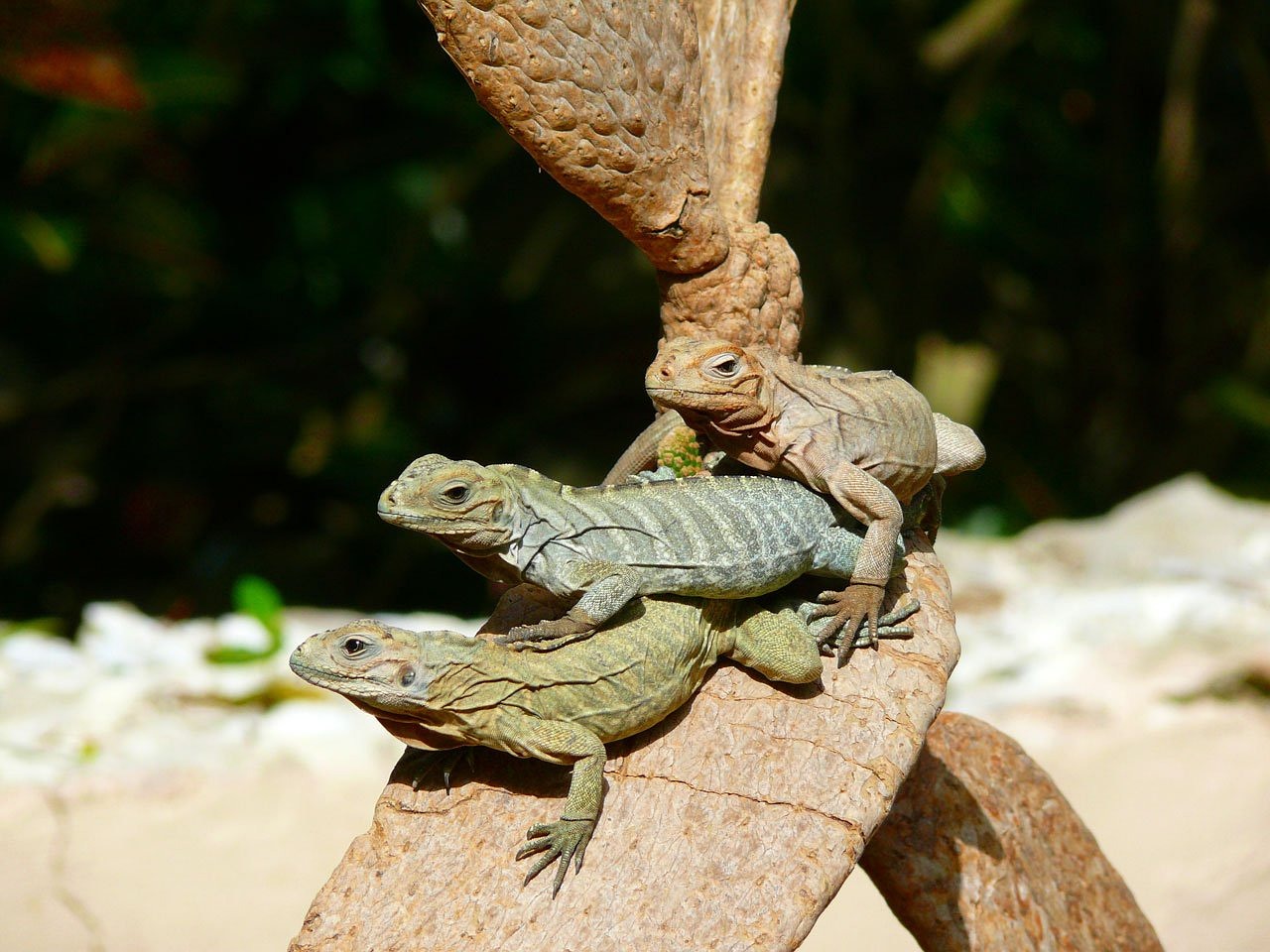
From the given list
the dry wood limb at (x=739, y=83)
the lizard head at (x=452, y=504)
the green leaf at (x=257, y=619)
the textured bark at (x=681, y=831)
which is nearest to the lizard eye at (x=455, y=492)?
the lizard head at (x=452, y=504)

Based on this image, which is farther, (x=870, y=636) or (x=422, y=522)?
(x=870, y=636)

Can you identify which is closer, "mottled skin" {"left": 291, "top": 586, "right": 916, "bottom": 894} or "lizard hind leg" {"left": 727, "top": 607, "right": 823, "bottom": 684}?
"mottled skin" {"left": 291, "top": 586, "right": 916, "bottom": 894}

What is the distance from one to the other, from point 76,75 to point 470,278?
2.49 meters

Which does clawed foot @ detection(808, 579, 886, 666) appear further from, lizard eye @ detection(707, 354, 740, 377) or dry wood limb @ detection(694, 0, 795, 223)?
dry wood limb @ detection(694, 0, 795, 223)

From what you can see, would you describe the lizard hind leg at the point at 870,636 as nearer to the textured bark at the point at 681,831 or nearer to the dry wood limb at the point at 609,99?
the textured bark at the point at 681,831

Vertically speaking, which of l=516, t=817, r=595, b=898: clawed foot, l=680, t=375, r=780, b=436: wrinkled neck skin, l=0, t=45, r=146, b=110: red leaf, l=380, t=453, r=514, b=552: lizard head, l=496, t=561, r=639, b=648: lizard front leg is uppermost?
l=0, t=45, r=146, b=110: red leaf

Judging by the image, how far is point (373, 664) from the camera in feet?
8.12

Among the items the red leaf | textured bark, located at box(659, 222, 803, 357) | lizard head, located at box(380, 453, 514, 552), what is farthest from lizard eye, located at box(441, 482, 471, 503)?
the red leaf

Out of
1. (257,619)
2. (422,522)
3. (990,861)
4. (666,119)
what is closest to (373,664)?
(422,522)

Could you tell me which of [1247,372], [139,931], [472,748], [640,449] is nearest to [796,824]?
[472,748]

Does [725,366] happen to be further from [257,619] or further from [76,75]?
[76,75]

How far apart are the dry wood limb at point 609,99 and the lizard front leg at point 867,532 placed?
635 millimetres

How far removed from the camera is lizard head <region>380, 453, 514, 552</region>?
244 cm

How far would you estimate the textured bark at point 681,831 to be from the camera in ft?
8.04
